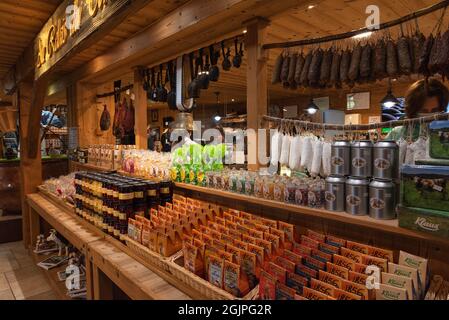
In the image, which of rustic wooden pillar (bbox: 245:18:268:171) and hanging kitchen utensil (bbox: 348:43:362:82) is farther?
rustic wooden pillar (bbox: 245:18:268:171)

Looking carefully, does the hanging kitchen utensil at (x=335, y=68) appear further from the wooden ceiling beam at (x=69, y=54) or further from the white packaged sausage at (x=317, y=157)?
the wooden ceiling beam at (x=69, y=54)

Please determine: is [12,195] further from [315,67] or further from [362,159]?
[362,159]

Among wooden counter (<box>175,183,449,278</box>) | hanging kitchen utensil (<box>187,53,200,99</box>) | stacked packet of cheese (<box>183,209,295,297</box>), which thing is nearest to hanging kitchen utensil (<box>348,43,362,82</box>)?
wooden counter (<box>175,183,449,278</box>)

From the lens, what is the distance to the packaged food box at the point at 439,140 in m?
1.06

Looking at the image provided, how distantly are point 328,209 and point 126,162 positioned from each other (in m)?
2.39

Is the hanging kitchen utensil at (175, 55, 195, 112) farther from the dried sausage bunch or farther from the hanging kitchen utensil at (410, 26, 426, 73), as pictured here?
the hanging kitchen utensil at (410, 26, 426, 73)

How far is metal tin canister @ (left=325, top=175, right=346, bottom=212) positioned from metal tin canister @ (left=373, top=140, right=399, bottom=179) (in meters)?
0.16

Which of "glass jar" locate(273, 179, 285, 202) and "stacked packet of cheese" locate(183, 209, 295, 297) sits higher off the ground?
"glass jar" locate(273, 179, 285, 202)

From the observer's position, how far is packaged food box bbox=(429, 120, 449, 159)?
1.06 metres

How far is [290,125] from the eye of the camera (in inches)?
79.3

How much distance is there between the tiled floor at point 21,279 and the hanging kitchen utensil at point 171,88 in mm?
2357

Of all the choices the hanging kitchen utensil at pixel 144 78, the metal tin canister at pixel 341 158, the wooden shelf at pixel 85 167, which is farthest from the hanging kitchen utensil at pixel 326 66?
the wooden shelf at pixel 85 167

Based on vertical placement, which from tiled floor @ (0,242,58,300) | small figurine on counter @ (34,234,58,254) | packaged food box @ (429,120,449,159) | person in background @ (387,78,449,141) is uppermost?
person in background @ (387,78,449,141)
